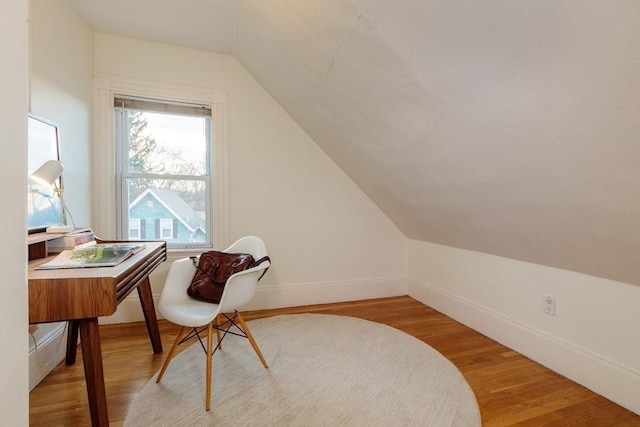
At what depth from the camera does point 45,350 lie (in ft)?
5.88

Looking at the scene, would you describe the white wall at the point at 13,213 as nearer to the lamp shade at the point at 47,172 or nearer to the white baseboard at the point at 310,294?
the lamp shade at the point at 47,172

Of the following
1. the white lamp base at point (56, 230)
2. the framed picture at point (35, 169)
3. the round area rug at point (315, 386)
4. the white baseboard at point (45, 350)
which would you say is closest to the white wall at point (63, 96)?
the white baseboard at point (45, 350)

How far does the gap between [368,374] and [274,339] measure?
2.55 feet

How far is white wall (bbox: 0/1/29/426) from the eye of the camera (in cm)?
58

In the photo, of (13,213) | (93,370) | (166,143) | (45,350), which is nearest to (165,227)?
(166,143)

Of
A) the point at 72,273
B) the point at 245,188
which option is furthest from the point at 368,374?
the point at 245,188

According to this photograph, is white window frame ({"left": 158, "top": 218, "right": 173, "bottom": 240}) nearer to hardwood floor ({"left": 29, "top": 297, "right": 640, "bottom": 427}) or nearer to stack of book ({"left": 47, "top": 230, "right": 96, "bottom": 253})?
hardwood floor ({"left": 29, "top": 297, "right": 640, "bottom": 427})

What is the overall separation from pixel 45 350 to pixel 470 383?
8.46ft

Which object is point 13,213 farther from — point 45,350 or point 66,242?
point 45,350

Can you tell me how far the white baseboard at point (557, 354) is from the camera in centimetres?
157

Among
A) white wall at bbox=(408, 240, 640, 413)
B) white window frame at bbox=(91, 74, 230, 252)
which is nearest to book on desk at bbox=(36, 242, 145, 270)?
white window frame at bbox=(91, 74, 230, 252)

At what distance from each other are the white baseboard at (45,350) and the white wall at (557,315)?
120 inches

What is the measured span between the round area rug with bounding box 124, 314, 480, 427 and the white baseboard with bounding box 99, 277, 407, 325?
23.7 inches

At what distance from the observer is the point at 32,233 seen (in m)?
1.51
